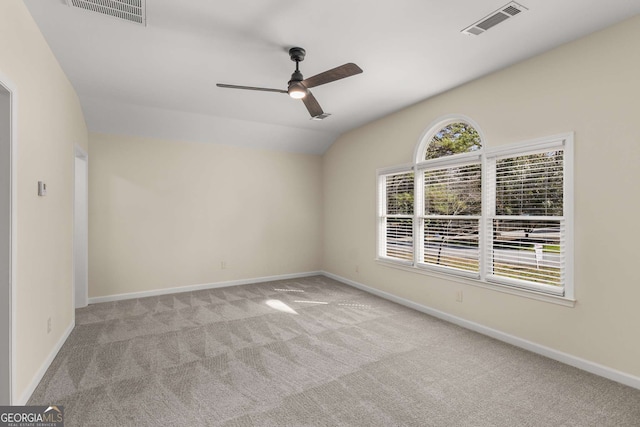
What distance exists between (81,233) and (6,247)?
2858mm

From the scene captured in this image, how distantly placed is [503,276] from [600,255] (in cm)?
90

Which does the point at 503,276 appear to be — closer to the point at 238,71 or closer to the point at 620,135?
the point at 620,135

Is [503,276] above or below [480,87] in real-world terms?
below

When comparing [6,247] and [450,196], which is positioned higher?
[450,196]

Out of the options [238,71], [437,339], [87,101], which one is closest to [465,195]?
[437,339]

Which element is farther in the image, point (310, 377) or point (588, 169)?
point (588, 169)

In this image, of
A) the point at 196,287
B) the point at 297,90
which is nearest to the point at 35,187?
the point at 297,90

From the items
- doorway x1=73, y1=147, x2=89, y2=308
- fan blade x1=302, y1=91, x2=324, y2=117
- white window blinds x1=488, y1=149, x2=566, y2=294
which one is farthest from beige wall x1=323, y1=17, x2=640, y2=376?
doorway x1=73, y1=147, x2=89, y2=308

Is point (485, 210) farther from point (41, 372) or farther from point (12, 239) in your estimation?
point (41, 372)

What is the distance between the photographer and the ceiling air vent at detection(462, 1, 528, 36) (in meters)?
2.30

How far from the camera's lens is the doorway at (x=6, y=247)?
6.54 feet

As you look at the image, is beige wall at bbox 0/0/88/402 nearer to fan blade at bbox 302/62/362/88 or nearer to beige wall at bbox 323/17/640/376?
fan blade at bbox 302/62/362/88

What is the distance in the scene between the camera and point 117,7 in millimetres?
2250

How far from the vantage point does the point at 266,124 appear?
5359 millimetres
